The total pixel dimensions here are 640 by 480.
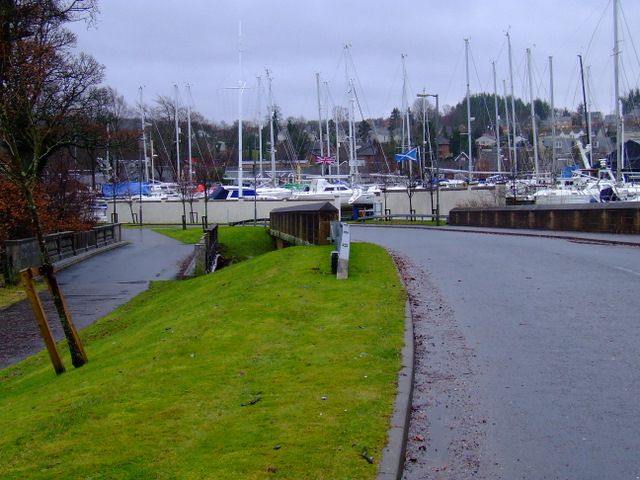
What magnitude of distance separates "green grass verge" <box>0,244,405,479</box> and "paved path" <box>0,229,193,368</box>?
245 cm

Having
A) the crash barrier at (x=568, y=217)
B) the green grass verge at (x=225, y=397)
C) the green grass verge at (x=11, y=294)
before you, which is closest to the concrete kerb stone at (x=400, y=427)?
the green grass verge at (x=225, y=397)

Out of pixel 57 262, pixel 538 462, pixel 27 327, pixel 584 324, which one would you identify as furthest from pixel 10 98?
pixel 57 262

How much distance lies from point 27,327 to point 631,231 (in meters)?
21.2

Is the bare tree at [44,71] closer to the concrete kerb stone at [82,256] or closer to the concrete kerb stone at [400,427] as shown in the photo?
the concrete kerb stone at [82,256]

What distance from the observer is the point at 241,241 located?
4434cm

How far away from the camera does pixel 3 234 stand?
2688 cm

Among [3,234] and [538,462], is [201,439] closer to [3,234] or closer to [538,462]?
[538,462]

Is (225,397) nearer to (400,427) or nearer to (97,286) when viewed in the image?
(400,427)

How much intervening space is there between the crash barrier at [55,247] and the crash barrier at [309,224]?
8897 mm

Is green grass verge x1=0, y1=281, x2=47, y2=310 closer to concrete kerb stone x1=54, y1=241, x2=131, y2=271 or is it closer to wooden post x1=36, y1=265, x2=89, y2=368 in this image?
concrete kerb stone x1=54, y1=241, x2=131, y2=271

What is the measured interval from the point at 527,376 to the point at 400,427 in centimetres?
267

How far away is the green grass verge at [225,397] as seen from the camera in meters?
5.76

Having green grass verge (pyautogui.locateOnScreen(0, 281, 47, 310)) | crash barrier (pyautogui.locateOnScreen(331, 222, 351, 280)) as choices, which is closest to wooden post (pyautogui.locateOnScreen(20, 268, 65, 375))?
crash barrier (pyautogui.locateOnScreen(331, 222, 351, 280))

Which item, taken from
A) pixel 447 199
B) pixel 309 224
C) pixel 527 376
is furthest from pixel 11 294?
pixel 447 199
